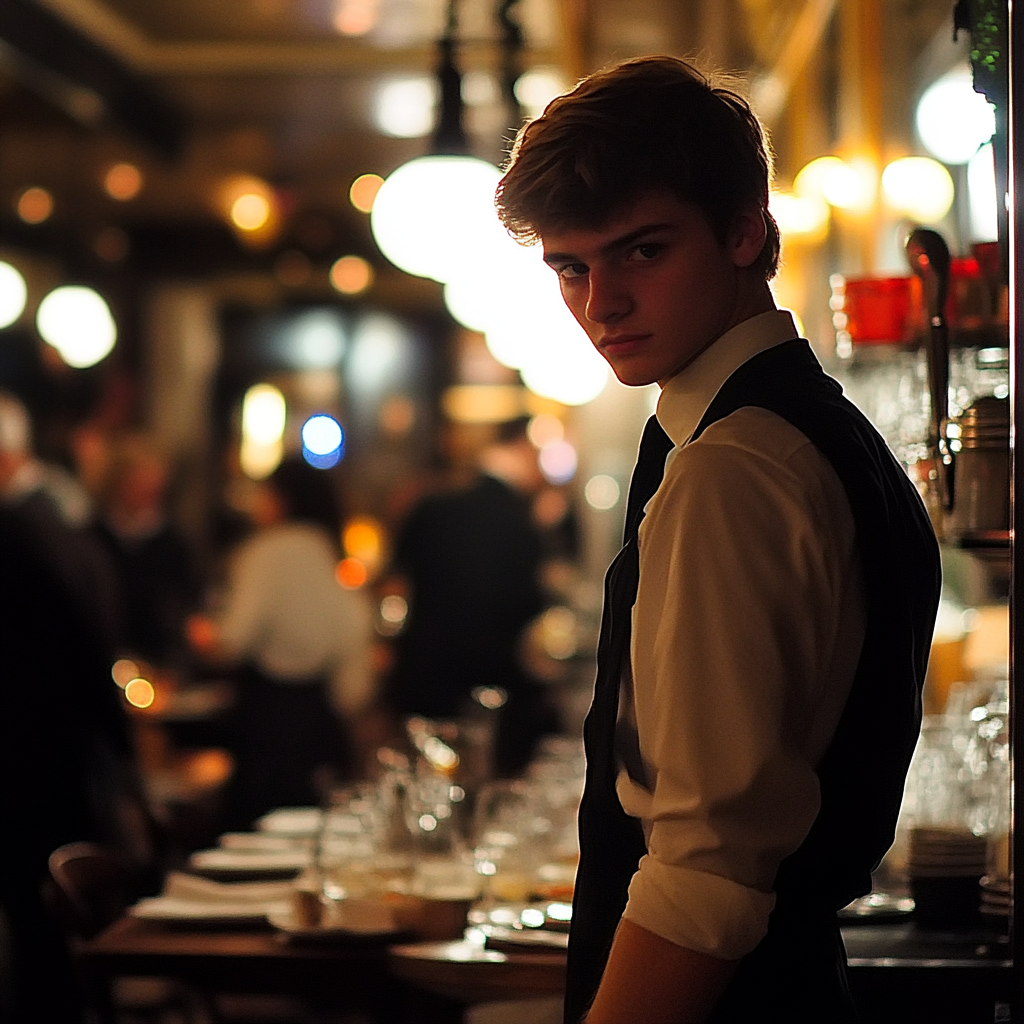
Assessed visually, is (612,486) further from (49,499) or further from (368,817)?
(368,817)

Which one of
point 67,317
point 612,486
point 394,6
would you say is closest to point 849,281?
point 394,6

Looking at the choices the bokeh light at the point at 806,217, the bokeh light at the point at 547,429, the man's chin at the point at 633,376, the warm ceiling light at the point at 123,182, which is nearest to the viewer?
the man's chin at the point at 633,376

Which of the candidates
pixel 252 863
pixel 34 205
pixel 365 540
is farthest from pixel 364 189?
pixel 252 863

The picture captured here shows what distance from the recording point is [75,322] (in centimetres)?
1131

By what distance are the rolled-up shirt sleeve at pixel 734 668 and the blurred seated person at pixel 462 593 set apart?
5195 millimetres

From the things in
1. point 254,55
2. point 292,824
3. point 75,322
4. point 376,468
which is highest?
point 254,55

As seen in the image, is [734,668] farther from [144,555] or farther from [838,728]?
[144,555]

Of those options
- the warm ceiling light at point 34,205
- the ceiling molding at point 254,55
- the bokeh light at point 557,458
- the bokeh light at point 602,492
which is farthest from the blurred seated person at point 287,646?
the bokeh light at point 557,458

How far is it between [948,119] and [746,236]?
10.0ft

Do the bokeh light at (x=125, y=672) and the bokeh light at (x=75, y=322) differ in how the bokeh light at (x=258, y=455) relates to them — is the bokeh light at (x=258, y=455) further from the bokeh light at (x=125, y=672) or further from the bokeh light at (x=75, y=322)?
the bokeh light at (x=125, y=672)

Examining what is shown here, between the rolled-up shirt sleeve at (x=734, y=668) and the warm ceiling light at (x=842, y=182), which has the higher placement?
the warm ceiling light at (x=842, y=182)

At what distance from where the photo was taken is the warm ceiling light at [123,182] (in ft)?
36.6

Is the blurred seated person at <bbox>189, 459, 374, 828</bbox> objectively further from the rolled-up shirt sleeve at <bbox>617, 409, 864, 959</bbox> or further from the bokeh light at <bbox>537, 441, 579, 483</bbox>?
the bokeh light at <bbox>537, 441, 579, 483</bbox>

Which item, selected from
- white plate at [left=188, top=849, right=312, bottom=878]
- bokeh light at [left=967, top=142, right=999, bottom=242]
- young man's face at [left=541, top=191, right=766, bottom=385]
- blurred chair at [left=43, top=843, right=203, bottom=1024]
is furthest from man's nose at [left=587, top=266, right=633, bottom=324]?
bokeh light at [left=967, top=142, right=999, bottom=242]
